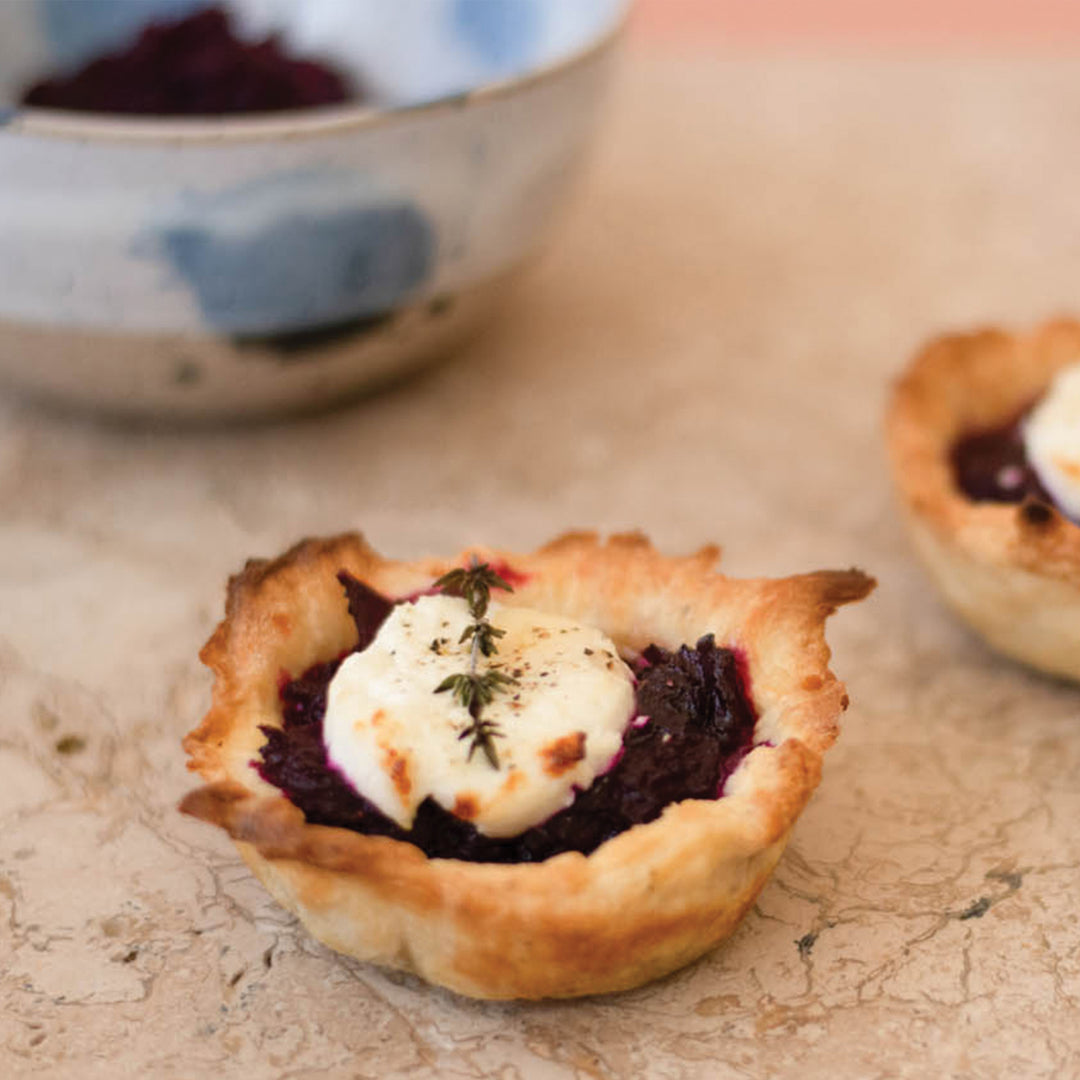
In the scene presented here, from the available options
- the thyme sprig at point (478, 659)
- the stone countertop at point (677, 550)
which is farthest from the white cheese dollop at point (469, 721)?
the stone countertop at point (677, 550)

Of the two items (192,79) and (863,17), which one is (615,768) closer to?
(192,79)

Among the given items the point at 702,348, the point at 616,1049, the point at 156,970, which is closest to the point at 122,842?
the point at 156,970

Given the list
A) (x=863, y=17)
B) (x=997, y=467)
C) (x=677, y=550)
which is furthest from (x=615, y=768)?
(x=863, y=17)

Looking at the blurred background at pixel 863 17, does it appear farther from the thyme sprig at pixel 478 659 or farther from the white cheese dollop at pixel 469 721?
the white cheese dollop at pixel 469 721

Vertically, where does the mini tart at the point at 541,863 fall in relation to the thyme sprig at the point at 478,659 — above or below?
below

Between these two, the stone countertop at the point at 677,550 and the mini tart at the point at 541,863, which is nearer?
the mini tart at the point at 541,863
